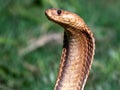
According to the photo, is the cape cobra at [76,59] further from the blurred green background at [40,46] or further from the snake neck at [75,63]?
the blurred green background at [40,46]

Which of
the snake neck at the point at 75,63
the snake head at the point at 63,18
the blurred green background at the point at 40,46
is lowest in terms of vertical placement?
the blurred green background at the point at 40,46

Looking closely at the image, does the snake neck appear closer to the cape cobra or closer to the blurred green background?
the cape cobra

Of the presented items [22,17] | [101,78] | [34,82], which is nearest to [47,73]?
[34,82]

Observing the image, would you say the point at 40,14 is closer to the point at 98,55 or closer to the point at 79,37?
the point at 98,55

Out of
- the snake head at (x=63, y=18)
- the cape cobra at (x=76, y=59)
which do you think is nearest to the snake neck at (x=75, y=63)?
the cape cobra at (x=76, y=59)

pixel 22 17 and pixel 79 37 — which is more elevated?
pixel 79 37

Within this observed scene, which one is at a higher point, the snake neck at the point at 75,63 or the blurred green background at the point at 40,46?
the snake neck at the point at 75,63
